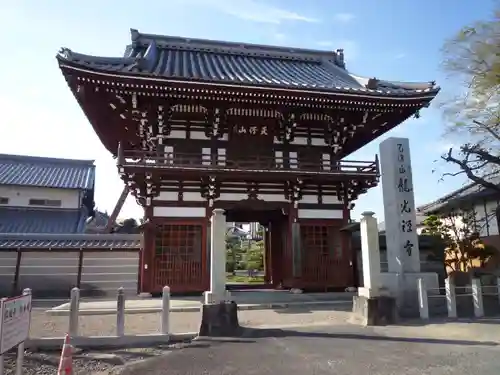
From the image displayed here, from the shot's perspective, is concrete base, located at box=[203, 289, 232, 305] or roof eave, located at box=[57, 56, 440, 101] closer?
concrete base, located at box=[203, 289, 232, 305]

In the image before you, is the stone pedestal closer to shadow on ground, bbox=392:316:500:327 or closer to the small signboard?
shadow on ground, bbox=392:316:500:327

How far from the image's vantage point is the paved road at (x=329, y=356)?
558 cm

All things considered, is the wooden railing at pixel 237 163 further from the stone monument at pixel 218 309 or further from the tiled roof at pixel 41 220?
the tiled roof at pixel 41 220

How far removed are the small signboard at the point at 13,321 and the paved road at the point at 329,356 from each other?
186cm

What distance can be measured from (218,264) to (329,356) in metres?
3.37

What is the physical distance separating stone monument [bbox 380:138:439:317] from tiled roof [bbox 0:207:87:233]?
19.5m

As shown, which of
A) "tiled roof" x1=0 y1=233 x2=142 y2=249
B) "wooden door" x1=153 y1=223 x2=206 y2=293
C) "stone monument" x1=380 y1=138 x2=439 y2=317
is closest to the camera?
"stone monument" x1=380 y1=138 x2=439 y2=317

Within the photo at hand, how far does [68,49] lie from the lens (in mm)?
12797

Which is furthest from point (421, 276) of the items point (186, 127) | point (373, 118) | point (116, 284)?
point (116, 284)

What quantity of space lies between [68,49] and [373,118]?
12.7m

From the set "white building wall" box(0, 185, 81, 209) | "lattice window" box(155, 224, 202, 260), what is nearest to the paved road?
"lattice window" box(155, 224, 202, 260)

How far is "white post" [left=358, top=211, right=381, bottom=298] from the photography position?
367 inches

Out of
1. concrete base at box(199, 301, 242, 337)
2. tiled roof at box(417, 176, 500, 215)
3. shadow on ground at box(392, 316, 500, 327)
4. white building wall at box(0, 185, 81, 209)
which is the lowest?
shadow on ground at box(392, 316, 500, 327)

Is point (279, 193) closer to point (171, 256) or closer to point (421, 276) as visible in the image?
point (171, 256)
